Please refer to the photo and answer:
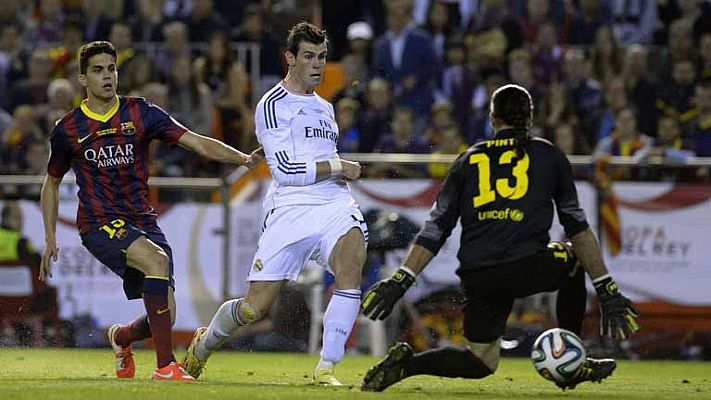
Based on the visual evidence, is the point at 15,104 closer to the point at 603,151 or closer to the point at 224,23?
the point at 224,23

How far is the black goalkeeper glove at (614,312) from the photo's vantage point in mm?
9195

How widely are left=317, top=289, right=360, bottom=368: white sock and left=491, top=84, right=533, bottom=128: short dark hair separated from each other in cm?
160

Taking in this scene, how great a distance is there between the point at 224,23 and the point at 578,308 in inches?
449

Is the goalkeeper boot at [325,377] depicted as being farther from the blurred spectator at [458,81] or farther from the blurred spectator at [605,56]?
the blurred spectator at [605,56]

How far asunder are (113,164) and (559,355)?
341 centimetres

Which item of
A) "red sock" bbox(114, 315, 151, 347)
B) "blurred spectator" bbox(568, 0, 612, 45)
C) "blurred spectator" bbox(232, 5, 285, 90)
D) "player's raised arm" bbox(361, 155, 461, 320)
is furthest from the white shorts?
"blurred spectator" bbox(568, 0, 612, 45)

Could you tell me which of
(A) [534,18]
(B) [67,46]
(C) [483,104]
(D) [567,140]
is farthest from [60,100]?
(A) [534,18]

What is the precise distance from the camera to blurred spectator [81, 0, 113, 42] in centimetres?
1969

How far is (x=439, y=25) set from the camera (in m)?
19.2

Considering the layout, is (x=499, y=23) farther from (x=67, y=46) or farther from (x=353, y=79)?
(x=67, y=46)

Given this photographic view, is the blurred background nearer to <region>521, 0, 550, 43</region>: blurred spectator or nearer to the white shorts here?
<region>521, 0, 550, 43</region>: blurred spectator

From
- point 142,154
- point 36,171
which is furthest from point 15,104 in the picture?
point 142,154

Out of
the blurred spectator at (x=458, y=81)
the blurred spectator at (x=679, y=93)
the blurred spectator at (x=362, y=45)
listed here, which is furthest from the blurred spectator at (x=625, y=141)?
the blurred spectator at (x=362, y=45)

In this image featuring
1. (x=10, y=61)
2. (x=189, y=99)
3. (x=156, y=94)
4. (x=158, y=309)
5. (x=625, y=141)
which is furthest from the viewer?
(x=10, y=61)
